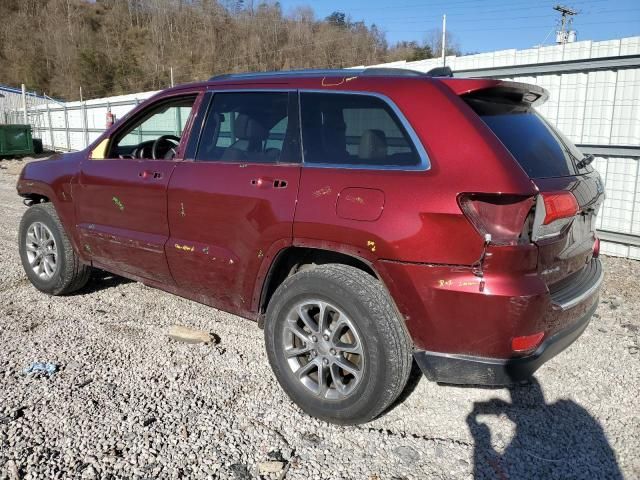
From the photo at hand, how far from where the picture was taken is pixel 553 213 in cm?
243

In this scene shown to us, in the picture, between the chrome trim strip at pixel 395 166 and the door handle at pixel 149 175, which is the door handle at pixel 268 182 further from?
the door handle at pixel 149 175

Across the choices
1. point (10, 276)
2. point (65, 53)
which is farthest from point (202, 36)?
point (10, 276)

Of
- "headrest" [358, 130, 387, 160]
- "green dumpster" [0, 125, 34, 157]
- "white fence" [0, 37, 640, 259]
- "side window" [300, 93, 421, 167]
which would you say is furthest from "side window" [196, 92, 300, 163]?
"green dumpster" [0, 125, 34, 157]

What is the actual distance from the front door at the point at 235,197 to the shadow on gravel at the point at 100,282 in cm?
175

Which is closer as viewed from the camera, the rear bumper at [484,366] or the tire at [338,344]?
the rear bumper at [484,366]

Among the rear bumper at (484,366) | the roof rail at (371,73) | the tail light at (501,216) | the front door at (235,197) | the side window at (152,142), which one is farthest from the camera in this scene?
the side window at (152,142)

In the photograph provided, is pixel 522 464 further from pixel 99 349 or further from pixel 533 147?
pixel 99 349

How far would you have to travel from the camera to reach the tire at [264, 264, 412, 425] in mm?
2592

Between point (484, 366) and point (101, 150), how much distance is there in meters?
3.37

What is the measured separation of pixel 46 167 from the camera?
4699 millimetres

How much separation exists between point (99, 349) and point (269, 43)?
7067 centimetres

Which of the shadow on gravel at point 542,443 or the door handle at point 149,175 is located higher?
the door handle at point 149,175

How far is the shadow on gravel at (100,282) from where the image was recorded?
4.97 meters


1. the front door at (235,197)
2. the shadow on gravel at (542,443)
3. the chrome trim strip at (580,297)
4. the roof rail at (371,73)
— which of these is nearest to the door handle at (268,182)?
the front door at (235,197)
